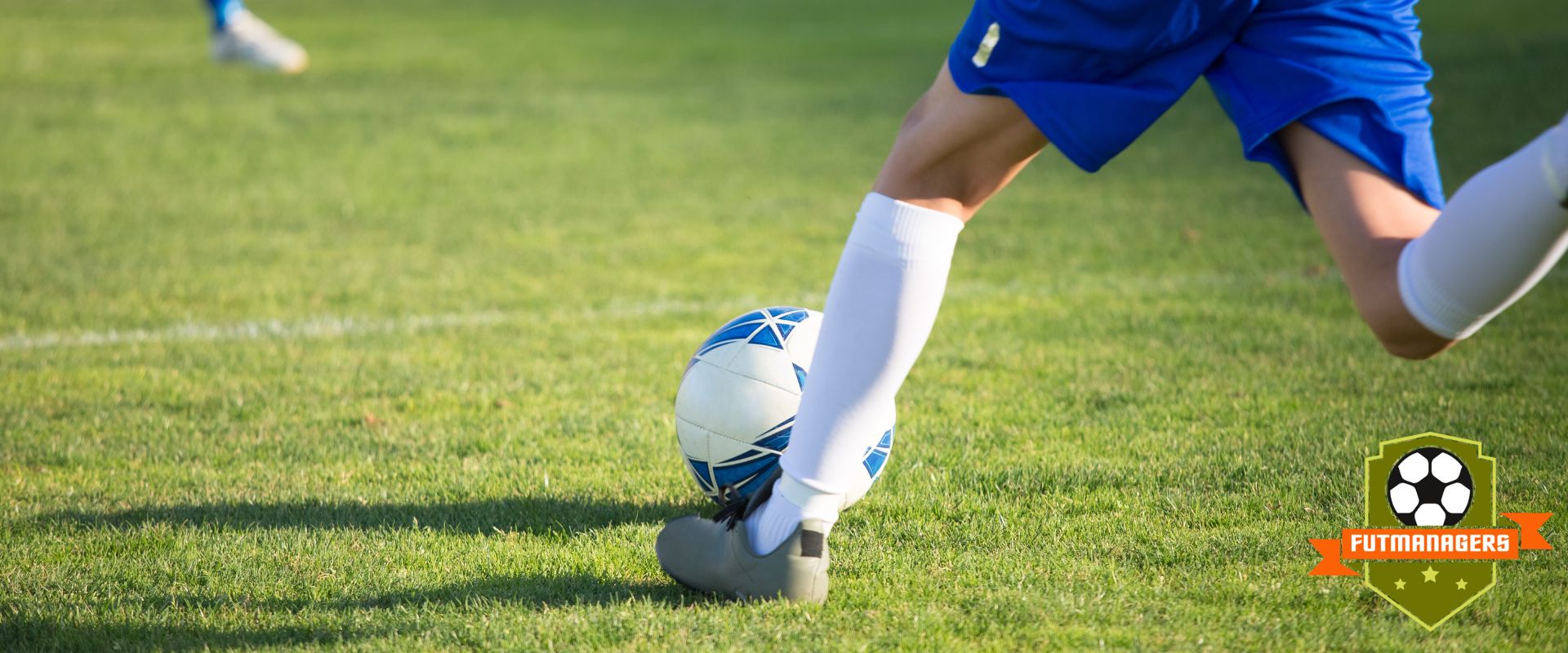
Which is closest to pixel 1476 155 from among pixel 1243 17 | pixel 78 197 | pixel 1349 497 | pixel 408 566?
pixel 1349 497

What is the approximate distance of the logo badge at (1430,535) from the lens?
2.66 metres

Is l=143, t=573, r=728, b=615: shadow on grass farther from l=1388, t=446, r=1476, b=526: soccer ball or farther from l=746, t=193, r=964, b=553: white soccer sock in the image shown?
l=1388, t=446, r=1476, b=526: soccer ball

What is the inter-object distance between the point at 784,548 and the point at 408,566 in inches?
35.4

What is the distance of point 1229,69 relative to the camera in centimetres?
235

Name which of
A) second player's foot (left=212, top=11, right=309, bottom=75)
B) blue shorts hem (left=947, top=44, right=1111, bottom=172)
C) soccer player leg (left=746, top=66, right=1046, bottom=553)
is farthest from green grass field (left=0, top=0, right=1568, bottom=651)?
blue shorts hem (left=947, top=44, right=1111, bottom=172)

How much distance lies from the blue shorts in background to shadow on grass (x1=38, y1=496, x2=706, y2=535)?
151 centimetres

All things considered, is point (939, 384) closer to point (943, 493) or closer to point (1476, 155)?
point (943, 493)

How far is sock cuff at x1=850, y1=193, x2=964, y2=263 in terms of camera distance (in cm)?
247

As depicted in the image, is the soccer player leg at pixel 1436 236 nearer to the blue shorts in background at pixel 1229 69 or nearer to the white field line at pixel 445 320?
the blue shorts in background at pixel 1229 69

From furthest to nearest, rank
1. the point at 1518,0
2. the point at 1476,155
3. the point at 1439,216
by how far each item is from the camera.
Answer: the point at 1518,0 < the point at 1476,155 < the point at 1439,216

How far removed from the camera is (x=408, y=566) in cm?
297

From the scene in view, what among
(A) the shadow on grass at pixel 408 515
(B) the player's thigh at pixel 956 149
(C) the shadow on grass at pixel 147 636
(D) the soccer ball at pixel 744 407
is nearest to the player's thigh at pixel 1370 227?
(B) the player's thigh at pixel 956 149

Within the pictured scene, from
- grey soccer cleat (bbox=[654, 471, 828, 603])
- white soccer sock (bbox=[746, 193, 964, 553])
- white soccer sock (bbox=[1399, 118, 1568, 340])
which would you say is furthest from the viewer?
grey soccer cleat (bbox=[654, 471, 828, 603])

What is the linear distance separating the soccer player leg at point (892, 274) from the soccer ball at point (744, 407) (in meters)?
0.51
